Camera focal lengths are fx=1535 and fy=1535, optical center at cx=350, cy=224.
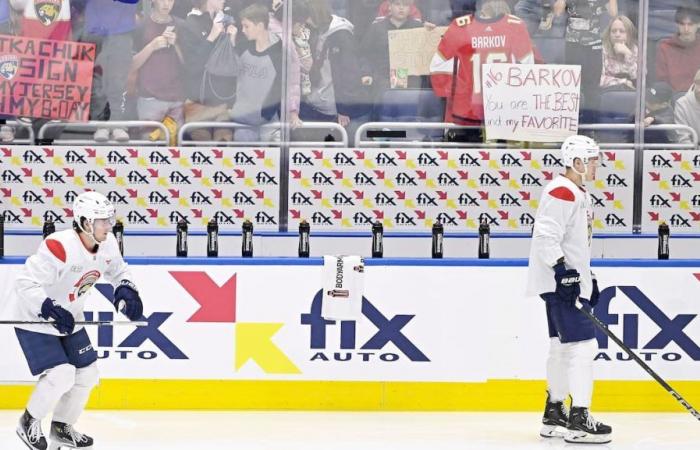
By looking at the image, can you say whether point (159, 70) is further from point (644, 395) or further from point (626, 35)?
point (644, 395)

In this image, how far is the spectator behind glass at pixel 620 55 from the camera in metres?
11.3

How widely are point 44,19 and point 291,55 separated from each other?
1.80 metres

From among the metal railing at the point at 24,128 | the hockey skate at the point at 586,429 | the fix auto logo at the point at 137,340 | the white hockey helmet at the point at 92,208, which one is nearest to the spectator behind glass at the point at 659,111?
the hockey skate at the point at 586,429

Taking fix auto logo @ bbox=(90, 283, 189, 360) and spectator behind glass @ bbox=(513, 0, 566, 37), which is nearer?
fix auto logo @ bbox=(90, 283, 189, 360)

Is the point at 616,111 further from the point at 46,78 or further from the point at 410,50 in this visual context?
the point at 46,78

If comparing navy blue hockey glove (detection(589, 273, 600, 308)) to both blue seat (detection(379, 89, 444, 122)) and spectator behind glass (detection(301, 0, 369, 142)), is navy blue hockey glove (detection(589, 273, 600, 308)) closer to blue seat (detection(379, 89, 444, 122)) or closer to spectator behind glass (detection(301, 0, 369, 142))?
blue seat (detection(379, 89, 444, 122))

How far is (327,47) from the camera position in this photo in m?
11.3

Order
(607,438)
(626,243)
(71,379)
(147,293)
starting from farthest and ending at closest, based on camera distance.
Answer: (626,243), (147,293), (607,438), (71,379)

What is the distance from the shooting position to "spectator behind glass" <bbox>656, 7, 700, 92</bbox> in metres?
11.3

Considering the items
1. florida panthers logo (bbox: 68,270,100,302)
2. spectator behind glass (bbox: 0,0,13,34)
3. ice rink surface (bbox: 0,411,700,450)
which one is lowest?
ice rink surface (bbox: 0,411,700,450)

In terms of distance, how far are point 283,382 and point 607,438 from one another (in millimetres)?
2094

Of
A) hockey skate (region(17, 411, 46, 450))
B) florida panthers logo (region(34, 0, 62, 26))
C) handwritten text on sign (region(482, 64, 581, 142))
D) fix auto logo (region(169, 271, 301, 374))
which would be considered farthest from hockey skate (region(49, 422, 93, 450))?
handwritten text on sign (region(482, 64, 581, 142))

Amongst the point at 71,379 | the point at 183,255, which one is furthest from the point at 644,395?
the point at 71,379

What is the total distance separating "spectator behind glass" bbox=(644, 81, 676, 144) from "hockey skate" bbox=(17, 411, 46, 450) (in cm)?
523
